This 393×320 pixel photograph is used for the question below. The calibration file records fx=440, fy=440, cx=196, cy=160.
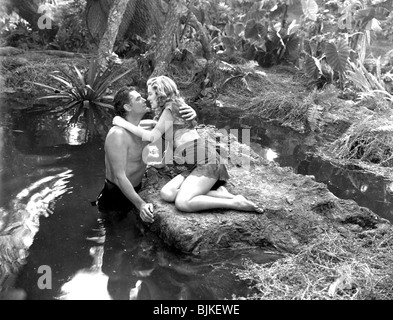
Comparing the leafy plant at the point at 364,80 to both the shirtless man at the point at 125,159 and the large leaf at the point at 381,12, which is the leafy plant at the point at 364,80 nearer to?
the large leaf at the point at 381,12

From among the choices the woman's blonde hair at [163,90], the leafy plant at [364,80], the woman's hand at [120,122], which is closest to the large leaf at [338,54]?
the leafy plant at [364,80]

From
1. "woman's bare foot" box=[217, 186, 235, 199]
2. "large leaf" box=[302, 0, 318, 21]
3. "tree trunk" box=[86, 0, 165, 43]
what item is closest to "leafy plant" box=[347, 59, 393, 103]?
"large leaf" box=[302, 0, 318, 21]

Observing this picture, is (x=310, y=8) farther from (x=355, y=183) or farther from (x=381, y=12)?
(x=355, y=183)

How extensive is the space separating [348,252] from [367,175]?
2747 millimetres

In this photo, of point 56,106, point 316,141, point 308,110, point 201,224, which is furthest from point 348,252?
point 56,106

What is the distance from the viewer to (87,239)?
11.5 feet

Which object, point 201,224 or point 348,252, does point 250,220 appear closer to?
Result: point 201,224

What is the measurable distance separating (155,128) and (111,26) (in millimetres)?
5364

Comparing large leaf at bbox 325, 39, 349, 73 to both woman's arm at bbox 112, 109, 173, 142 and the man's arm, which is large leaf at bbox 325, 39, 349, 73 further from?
the man's arm

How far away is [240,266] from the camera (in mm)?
3273

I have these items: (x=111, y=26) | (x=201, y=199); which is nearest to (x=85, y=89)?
(x=111, y=26)

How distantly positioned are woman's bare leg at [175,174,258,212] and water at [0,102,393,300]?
0.36 meters
